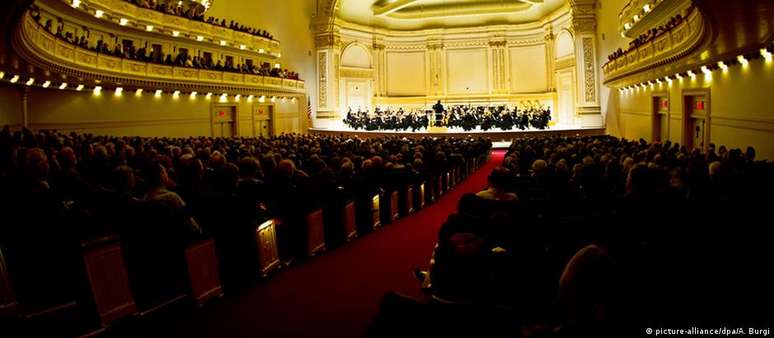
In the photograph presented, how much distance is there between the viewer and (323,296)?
5.15 meters

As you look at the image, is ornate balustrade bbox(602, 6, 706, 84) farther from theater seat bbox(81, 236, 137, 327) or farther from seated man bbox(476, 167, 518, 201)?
theater seat bbox(81, 236, 137, 327)

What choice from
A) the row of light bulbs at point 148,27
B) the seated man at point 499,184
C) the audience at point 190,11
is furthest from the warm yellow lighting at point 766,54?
the audience at point 190,11

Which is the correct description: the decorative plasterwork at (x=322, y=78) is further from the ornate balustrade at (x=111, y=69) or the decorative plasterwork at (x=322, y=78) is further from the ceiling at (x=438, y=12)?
the ornate balustrade at (x=111, y=69)

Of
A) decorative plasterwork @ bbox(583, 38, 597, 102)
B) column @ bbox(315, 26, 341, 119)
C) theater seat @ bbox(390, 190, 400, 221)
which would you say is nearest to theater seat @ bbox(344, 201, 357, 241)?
theater seat @ bbox(390, 190, 400, 221)

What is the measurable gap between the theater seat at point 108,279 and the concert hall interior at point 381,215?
0.02 metres

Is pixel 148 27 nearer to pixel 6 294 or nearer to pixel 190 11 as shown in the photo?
pixel 190 11

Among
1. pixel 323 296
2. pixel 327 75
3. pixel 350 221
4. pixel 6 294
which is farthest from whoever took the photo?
pixel 327 75

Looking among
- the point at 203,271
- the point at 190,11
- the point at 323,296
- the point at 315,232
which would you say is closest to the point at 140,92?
the point at 190,11

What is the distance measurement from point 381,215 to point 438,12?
3005 cm

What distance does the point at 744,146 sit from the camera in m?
12.6

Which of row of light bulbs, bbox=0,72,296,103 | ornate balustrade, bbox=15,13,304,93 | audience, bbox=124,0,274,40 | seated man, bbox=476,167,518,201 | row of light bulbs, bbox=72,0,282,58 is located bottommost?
seated man, bbox=476,167,518,201

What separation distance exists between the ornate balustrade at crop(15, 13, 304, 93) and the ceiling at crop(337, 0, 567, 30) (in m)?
9.14

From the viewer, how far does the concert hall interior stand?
3.45 meters

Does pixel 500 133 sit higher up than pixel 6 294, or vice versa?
pixel 500 133
